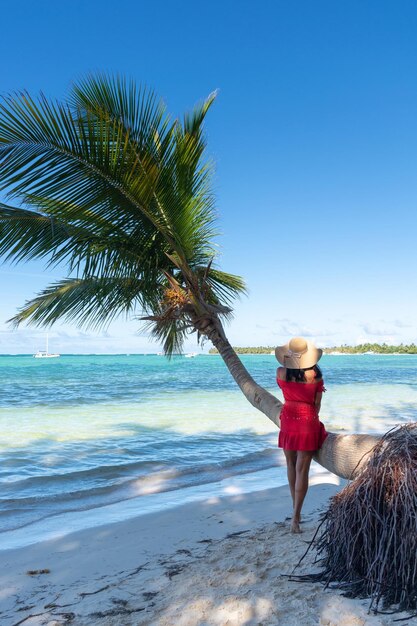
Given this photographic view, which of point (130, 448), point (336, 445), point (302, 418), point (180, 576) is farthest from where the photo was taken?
point (130, 448)

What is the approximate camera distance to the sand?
3.10 meters

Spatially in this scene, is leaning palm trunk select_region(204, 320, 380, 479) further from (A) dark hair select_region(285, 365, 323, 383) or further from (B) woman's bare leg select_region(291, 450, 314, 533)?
(A) dark hair select_region(285, 365, 323, 383)

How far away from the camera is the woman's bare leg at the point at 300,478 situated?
179 inches

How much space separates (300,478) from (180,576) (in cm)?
129

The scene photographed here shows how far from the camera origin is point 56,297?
7.34m

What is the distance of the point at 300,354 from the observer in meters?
4.52

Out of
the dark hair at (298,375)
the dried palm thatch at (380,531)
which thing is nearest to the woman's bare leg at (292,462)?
the dark hair at (298,375)

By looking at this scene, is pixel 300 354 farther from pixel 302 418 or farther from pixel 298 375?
pixel 302 418

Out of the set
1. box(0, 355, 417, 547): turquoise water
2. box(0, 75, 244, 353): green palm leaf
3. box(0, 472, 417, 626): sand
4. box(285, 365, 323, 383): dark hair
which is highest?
box(0, 75, 244, 353): green palm leaf

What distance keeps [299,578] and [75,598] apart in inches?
62.6

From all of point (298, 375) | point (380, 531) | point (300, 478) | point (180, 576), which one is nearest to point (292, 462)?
point (300, 478)

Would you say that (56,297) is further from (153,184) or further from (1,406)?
(1,406)

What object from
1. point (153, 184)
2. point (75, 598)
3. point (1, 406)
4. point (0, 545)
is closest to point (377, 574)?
point (75, 598)

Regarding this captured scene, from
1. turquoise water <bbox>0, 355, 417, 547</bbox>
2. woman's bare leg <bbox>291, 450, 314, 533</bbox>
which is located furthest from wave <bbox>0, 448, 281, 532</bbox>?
woman's bare leg <bbox>291, 450, 314, 533</bbox>
